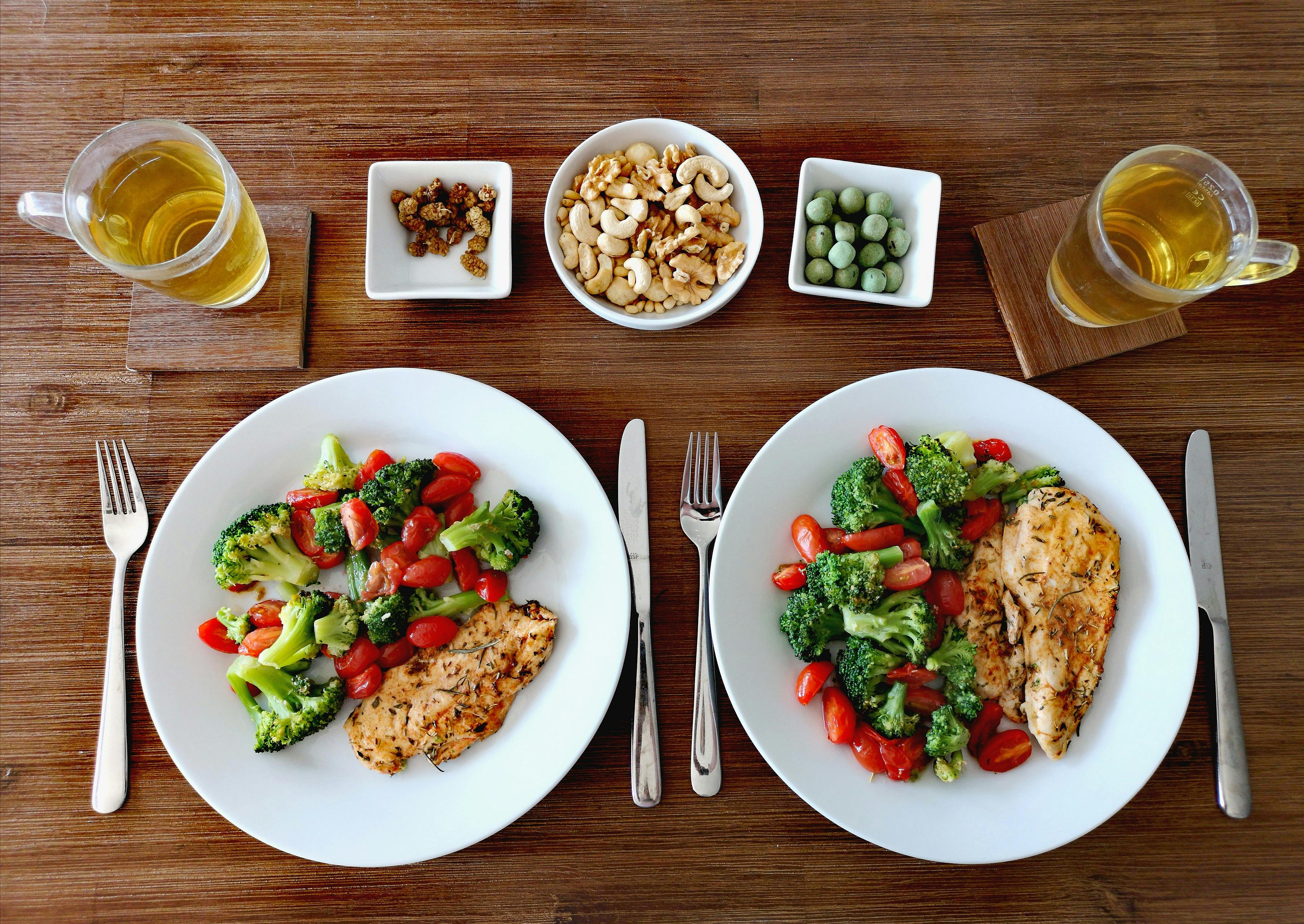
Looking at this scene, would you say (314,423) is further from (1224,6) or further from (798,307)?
(1224,6)

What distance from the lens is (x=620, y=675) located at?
Result: 73.0 inches

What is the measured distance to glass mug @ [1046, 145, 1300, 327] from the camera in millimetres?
1745

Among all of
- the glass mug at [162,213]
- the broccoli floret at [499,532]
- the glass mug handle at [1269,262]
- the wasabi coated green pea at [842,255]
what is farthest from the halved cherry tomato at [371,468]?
the glass mug handle at [1269,262]

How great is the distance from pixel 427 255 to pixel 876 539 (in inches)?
52.3

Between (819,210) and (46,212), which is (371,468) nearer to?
(46,212)

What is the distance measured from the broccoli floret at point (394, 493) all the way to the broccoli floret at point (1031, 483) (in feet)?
4.58

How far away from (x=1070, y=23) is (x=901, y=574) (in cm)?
164

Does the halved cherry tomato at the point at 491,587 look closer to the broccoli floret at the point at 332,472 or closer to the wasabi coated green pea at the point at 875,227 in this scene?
the broccoli floret at the point at 332,472

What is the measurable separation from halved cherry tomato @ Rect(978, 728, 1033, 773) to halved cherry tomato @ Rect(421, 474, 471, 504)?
1.37 m

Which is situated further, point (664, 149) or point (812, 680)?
point (664, 149)

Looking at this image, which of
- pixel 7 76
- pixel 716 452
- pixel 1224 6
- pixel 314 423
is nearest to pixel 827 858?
pixel 716 452

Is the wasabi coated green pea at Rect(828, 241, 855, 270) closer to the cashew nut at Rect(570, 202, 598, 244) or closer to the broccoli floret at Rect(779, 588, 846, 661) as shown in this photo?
the cashew nut at Rect(570, 202, 598, 244)

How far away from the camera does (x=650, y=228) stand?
6.23ft

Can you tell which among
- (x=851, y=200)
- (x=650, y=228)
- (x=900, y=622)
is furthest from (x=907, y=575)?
(x=650, y=228)
